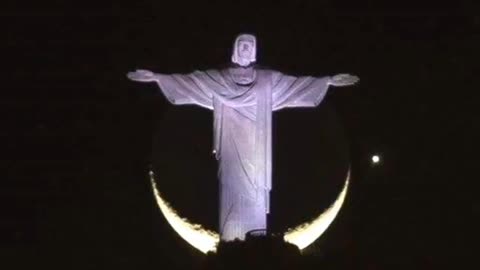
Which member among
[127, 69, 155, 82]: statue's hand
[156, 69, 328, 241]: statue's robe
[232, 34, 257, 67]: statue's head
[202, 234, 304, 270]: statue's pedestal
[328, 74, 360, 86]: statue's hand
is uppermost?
[232, 34, 257, 67]: statue's head

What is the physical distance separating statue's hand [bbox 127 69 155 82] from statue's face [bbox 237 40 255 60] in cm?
131

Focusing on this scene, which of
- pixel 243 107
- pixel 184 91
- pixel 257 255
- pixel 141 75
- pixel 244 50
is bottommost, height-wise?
pixel 257 255

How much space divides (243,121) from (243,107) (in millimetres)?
202

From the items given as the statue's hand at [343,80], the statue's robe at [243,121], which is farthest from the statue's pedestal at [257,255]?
the statue's hand at [343,80]

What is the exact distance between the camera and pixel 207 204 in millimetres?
24281

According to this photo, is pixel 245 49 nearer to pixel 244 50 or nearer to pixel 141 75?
pixel 244 50

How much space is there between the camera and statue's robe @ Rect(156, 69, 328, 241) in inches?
950

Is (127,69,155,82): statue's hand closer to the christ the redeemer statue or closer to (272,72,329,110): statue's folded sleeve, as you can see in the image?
the christ the redeemer statue

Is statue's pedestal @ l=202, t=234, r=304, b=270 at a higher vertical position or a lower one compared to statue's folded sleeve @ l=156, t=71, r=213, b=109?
lower

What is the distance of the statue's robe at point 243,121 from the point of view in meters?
24.1

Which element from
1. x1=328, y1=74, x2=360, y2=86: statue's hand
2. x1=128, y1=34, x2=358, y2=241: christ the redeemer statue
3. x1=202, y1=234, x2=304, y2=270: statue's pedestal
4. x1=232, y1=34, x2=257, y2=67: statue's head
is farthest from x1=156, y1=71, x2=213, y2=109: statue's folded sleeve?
x1=202, y1=234, x2=304, y2=270: statue's pedestal

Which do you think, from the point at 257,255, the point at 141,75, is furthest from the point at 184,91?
the point at 257,255

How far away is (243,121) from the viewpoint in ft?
80.6

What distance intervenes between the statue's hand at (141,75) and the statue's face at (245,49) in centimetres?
131
